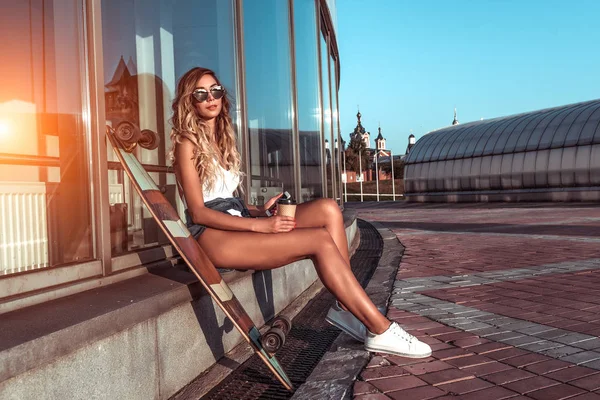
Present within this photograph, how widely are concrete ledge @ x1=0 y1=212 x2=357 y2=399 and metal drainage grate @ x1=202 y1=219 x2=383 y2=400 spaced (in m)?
0.18

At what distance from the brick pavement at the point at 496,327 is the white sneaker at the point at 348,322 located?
8.8 inches

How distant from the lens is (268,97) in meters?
5.81

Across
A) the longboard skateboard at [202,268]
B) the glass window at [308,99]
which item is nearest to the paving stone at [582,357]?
the longboard skateboard at [202,268]

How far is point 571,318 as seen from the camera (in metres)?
3.39

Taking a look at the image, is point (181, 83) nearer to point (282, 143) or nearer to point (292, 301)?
point (292, 301)

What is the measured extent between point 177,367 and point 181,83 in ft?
4.80

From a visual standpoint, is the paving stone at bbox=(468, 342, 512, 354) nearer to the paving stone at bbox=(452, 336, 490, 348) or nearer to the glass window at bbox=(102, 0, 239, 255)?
the paving stone at bbox=(452, 336, 490, 348)

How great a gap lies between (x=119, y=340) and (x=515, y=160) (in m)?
26.5

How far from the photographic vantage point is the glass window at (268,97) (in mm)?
5180

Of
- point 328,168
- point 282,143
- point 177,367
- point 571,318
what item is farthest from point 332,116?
point 177,367

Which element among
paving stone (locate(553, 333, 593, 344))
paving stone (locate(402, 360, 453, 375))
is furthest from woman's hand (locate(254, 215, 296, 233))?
paving stone (locate(553, 333, 593, 344))

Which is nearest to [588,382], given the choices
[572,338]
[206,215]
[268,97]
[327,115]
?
[572,338]

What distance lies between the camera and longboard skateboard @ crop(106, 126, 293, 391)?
7.74ft

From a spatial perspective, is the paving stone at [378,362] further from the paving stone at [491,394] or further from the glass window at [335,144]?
the glass window at [335,144]
